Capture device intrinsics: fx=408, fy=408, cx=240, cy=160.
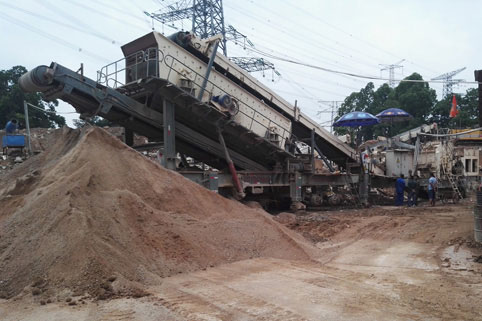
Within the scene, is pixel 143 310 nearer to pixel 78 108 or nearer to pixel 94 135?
pixel 94 135

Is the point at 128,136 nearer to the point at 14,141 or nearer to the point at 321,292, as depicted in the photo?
the point at 14,141

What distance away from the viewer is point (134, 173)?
8812 millimetres

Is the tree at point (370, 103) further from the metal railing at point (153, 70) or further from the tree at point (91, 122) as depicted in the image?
the metal railing at point (153, 70)

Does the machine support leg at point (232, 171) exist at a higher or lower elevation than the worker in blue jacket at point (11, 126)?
lower

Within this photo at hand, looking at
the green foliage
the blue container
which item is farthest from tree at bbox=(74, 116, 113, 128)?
the green foliage

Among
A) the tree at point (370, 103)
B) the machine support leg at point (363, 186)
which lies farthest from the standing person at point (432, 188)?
the tree at point (370, 103)

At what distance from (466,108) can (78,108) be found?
4923 cm

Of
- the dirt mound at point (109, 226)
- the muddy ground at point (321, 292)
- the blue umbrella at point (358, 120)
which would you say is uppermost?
the blue umbrella at point (358, 120)

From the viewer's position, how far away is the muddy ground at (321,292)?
4824 mm

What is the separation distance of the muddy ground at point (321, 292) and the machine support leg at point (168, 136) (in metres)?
5.98

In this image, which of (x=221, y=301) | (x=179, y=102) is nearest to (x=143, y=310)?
(x=221, y=301)

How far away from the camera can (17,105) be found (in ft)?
122

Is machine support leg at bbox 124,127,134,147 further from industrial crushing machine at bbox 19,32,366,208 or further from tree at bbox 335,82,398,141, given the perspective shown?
tree at bbox 335,82,398,141

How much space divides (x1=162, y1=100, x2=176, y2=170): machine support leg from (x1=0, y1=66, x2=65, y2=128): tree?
27.6 m
